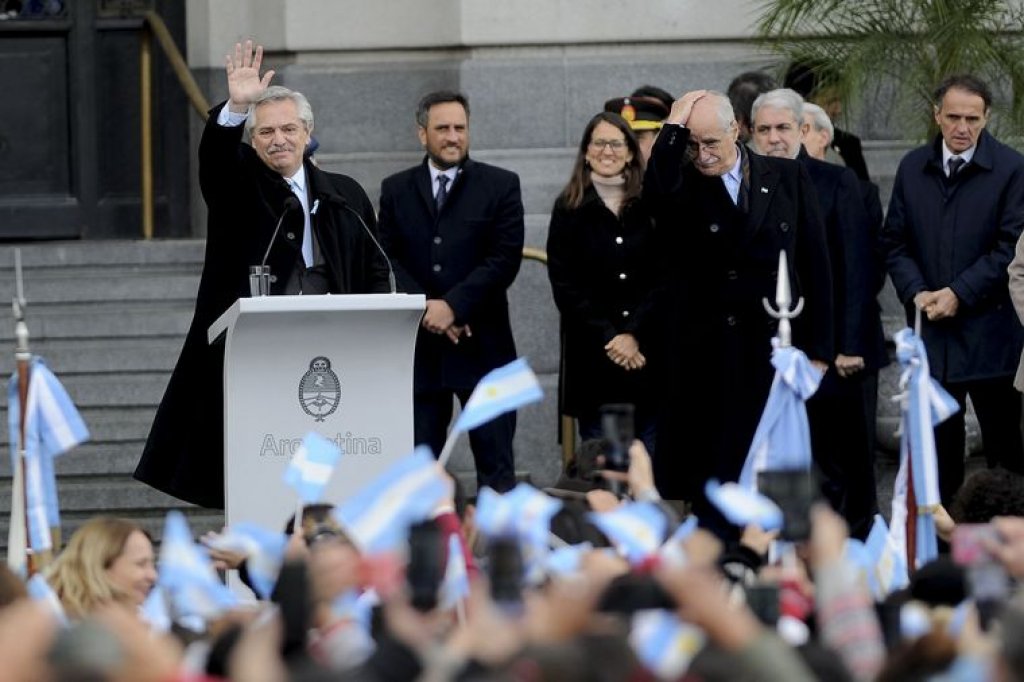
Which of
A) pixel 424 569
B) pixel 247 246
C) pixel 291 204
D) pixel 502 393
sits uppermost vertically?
pixel 291 204

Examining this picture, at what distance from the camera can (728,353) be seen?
10375 millimetres

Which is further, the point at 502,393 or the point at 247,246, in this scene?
the point at 247,246

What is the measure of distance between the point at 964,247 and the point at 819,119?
977 mm

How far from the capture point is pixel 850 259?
1101 cm

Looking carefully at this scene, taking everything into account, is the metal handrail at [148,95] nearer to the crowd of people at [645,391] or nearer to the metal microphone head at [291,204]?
the crowd of people at [645,391]

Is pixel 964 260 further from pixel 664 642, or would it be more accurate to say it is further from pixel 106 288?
pixel 664 642

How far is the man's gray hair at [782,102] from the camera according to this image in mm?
10977

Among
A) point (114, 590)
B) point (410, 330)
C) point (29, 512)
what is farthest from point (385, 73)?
point (114, 590)

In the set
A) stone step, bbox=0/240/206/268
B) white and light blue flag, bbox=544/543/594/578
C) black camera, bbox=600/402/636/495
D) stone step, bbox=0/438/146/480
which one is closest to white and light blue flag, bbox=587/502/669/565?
white and light blue flag, bbox=544/543/594/578

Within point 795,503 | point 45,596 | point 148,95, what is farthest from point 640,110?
point 795,503

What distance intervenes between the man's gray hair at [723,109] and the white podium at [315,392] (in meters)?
1.61

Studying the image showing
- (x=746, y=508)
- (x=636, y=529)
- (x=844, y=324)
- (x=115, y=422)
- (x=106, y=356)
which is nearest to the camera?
(x=746, y=508)

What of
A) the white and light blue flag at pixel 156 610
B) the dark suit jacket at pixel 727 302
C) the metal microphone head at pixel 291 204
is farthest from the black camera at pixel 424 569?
the dark suit jacket at pixel 727 302

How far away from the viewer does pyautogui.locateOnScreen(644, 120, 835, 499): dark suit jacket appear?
1033 cm
